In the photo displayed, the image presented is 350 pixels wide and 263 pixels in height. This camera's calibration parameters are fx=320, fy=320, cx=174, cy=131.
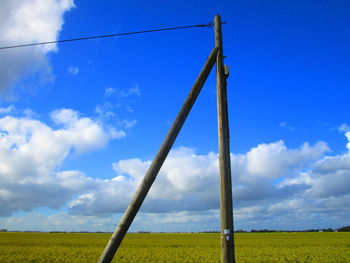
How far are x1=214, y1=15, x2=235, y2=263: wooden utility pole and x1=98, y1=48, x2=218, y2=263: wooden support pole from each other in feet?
0.84

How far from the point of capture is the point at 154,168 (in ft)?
18.5

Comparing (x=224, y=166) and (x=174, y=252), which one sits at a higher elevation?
(x=224, y=166)

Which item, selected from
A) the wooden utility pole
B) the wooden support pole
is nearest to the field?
the wooden utility pole

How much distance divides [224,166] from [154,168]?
127 cm

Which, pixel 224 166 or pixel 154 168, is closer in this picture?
pixel 154 168

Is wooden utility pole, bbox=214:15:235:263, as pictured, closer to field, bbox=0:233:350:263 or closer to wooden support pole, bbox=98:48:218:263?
wooden support pole, bbox=98:48:218:263

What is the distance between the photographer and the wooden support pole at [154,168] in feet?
17.6

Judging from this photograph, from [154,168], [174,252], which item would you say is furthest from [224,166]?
Result: [174,252]

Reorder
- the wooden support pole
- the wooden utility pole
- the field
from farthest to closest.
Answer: the field < the wooden utility pole < the wooden support pole

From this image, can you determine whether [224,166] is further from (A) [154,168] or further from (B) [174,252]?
(B) [174,252]

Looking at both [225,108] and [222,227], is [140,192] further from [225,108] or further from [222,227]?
[225,108]

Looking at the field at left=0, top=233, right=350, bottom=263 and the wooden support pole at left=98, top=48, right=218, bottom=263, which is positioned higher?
the wooden support pole at left=98, top=48, right=218, bottom=263

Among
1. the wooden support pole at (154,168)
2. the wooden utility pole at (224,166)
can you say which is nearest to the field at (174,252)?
the wooden utility pole at (224,166)

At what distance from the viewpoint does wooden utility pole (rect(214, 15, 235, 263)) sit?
5523 mm
